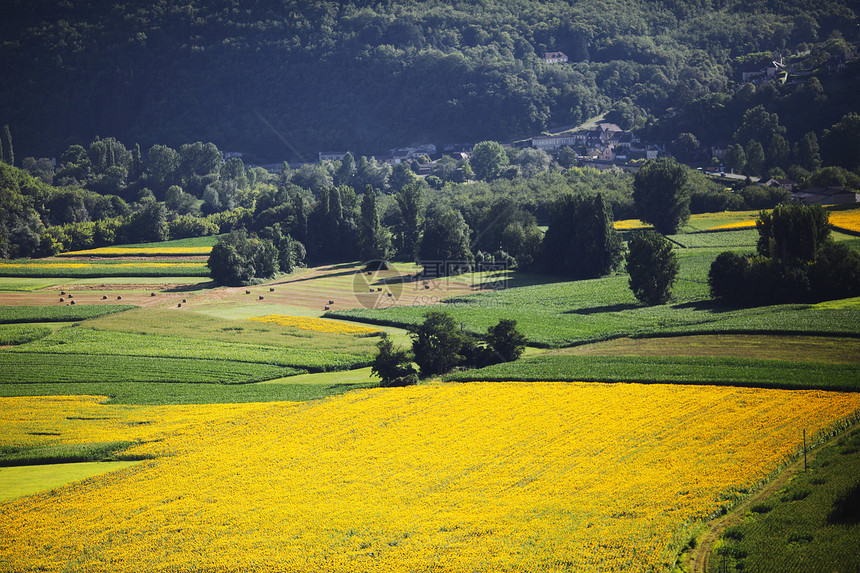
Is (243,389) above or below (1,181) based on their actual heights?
below

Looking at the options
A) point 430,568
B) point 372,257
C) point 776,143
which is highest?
point 776,143

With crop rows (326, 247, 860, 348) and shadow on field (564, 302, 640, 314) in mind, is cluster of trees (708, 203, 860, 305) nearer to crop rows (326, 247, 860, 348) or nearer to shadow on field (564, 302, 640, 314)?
crop rows (326, 247, 860, 348)

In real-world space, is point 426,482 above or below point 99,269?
below

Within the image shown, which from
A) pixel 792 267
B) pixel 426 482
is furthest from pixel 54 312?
pixel 792 267

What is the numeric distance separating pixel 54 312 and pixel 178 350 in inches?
780

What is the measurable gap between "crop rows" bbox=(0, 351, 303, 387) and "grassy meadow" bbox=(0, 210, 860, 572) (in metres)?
0.26

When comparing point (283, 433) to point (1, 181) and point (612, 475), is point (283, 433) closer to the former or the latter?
point (612, 475)

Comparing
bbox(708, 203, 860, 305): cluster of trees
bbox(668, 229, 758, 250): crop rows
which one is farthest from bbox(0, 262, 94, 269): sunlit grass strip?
bbox(708, 203, 860, 305): cluster of trees

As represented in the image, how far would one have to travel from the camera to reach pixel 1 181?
140 meters

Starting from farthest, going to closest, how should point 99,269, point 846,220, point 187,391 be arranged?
point 99,269
point 846,220
point 187,391

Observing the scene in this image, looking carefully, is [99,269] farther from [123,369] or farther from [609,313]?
[609,313]

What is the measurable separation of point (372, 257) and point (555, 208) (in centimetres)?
2732

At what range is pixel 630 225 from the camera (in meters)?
118

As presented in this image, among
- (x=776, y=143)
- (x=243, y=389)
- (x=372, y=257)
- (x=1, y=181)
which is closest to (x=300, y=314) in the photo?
(x=243, y=389)
